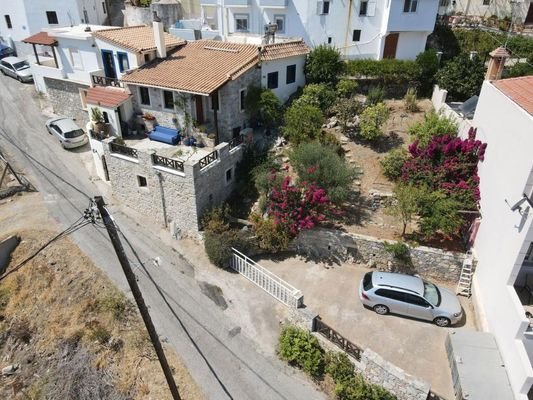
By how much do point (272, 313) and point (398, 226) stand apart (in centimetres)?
823

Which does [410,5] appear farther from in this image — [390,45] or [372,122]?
[372,122]

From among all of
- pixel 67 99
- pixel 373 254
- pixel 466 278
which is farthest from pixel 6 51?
pixel 466 278

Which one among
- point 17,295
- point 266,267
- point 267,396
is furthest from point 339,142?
point 17,295

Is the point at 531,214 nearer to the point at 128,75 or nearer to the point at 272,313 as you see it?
the point at 272,313

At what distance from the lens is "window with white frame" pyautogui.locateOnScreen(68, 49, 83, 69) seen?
28.7 meters

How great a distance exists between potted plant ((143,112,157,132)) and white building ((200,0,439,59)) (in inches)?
388

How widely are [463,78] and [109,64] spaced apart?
985 inches

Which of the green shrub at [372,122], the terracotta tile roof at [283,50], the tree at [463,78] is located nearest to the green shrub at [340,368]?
the green shrub at [372,122]

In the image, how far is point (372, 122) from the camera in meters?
23.4

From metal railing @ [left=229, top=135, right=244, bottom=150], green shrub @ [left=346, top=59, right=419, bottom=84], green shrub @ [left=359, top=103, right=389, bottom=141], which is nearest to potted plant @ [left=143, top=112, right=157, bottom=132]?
metal railing @ [left=229, top=135, right=244, bottom=150]

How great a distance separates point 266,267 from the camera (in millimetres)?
19391

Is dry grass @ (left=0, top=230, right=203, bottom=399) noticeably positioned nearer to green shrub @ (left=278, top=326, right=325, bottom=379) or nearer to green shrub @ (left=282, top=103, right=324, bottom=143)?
green shrub @ (left=278, top=326, right=325, bottom=379)

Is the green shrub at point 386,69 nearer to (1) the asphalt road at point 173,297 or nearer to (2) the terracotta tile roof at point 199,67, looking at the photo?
(2) the terracotta tile roof at point 199,67

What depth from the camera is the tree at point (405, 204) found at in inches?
705
